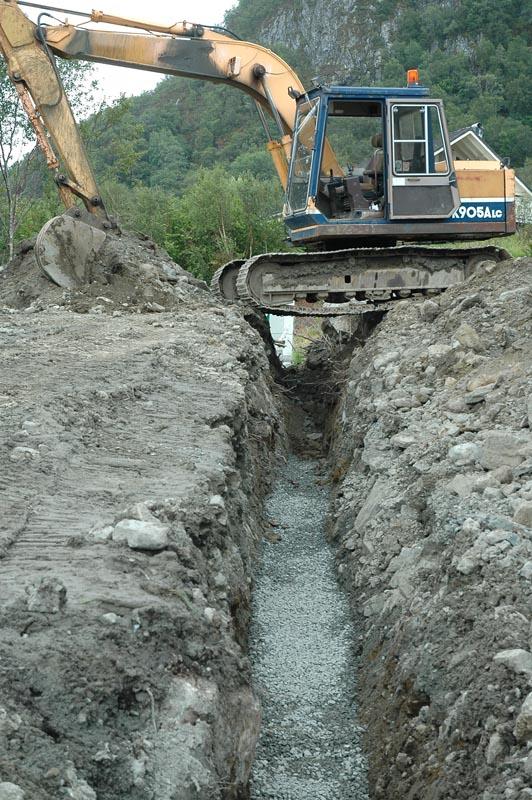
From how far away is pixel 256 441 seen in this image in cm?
966

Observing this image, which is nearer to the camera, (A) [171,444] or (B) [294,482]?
(A) [171,444]

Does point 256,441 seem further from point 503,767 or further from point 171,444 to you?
point 503,767

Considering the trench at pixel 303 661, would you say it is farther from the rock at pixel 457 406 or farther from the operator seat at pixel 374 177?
the operator seat at pixel 374 177

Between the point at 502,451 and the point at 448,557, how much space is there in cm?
102

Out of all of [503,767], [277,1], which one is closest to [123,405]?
[503,767]

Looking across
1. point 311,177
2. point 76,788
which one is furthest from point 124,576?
point 311,177

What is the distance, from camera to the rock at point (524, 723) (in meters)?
3.59

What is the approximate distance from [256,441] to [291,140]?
580 centimetres

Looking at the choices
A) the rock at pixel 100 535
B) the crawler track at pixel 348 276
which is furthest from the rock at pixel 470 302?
the rock at pixel 100 535

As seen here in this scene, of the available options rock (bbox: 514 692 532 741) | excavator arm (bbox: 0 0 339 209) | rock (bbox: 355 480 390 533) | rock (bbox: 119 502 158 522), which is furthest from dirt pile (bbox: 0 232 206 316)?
rock (bbox: 514 692 532 741)

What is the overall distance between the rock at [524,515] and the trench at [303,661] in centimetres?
150

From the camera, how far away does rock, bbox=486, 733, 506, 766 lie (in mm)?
3717

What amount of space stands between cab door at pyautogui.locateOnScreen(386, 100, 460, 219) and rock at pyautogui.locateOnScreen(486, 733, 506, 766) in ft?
32.4

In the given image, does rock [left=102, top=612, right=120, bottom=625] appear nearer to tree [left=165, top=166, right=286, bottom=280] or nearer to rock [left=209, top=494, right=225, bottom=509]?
rock [left=209, top=494, right=225, bottom=509]
